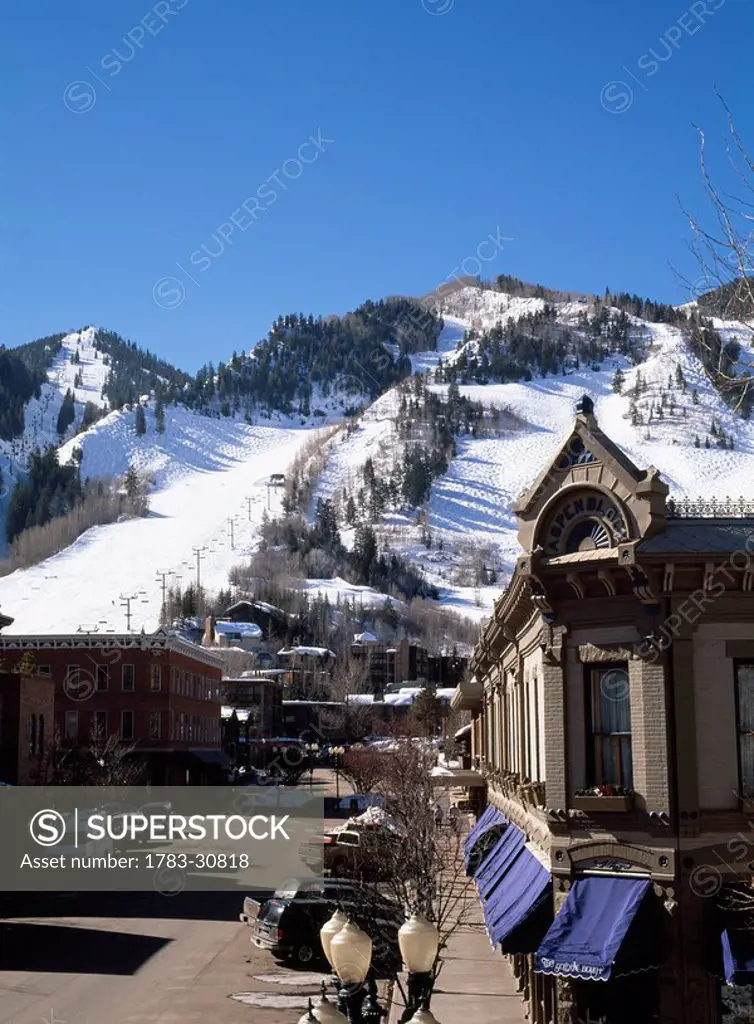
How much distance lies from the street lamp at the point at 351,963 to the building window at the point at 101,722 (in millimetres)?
54350

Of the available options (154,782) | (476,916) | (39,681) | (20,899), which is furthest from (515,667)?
(154,782)

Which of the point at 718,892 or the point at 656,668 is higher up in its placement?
the point at 656,668

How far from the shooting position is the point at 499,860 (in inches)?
902

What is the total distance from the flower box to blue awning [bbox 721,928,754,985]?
1976mm

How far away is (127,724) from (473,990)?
4745 centimetres

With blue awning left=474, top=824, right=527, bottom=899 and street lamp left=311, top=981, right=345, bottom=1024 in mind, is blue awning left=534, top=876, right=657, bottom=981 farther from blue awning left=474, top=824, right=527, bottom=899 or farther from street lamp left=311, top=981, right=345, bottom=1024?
street lamp left=311, top=981, right=345, bottom=1024

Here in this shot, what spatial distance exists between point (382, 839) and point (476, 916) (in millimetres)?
4247

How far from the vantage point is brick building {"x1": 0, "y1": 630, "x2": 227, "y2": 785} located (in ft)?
220

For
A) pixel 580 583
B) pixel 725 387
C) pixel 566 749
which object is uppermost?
pixel 725 387

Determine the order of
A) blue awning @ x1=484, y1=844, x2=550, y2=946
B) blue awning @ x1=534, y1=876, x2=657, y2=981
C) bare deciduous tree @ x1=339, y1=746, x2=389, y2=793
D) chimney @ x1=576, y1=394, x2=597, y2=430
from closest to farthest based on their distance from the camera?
blue awning @ x1=534, y1=876, x2=657, y2=981, blue awning @ x1=484, y1=844, x2=550, y2=946, chimney @ x1=576, y1=394, x2=597, y2=430, bare deciduous tree @ x1=339, y1=746, x2=389, y2=793

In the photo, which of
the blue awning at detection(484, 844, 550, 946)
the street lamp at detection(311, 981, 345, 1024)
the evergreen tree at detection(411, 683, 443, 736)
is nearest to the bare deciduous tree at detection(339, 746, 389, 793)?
the evergreen tree at detection(411, 683, 443, 736)

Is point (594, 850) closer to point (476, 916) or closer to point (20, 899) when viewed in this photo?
point (476, 916)

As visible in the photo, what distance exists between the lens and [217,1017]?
68.1 feet

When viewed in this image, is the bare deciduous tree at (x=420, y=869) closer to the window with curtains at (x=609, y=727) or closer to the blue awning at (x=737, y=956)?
the window with curtains at (x=609, y=727)
